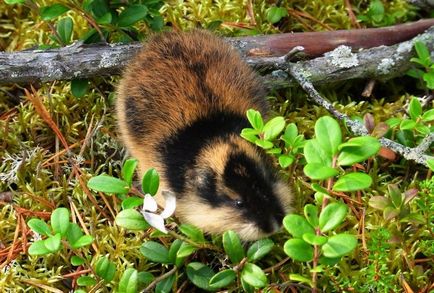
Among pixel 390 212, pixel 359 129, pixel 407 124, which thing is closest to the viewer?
pixel 390 212

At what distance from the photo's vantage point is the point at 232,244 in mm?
3148

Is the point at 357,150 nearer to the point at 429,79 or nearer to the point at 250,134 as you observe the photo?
the point at 250,134

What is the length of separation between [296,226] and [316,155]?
1.00ft

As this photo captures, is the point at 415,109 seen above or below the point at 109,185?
above

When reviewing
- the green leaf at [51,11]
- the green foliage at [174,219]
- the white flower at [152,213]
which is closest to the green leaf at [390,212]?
the green foliage at [174,219]

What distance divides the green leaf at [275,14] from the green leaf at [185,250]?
1.90 meters

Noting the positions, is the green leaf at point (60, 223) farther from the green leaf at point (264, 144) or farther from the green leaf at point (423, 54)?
the green leaf at point (423, 54)

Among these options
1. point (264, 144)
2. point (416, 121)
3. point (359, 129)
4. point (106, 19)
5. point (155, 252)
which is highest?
point (106, 19)

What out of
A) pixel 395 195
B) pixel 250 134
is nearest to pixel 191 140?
pixel 250 134

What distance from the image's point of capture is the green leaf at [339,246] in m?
2.68

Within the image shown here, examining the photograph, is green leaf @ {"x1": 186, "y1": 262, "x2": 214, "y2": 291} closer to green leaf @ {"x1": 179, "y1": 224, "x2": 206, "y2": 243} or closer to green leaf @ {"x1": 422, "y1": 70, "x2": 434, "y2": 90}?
green leaf @ {"x1": 179, "y1": 224, "x2": 206, "y2": 243}

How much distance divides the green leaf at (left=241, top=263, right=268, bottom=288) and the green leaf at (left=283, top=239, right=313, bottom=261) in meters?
0.33

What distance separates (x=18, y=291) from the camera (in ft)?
11.3

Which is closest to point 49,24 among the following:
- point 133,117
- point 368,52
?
point 133,117
